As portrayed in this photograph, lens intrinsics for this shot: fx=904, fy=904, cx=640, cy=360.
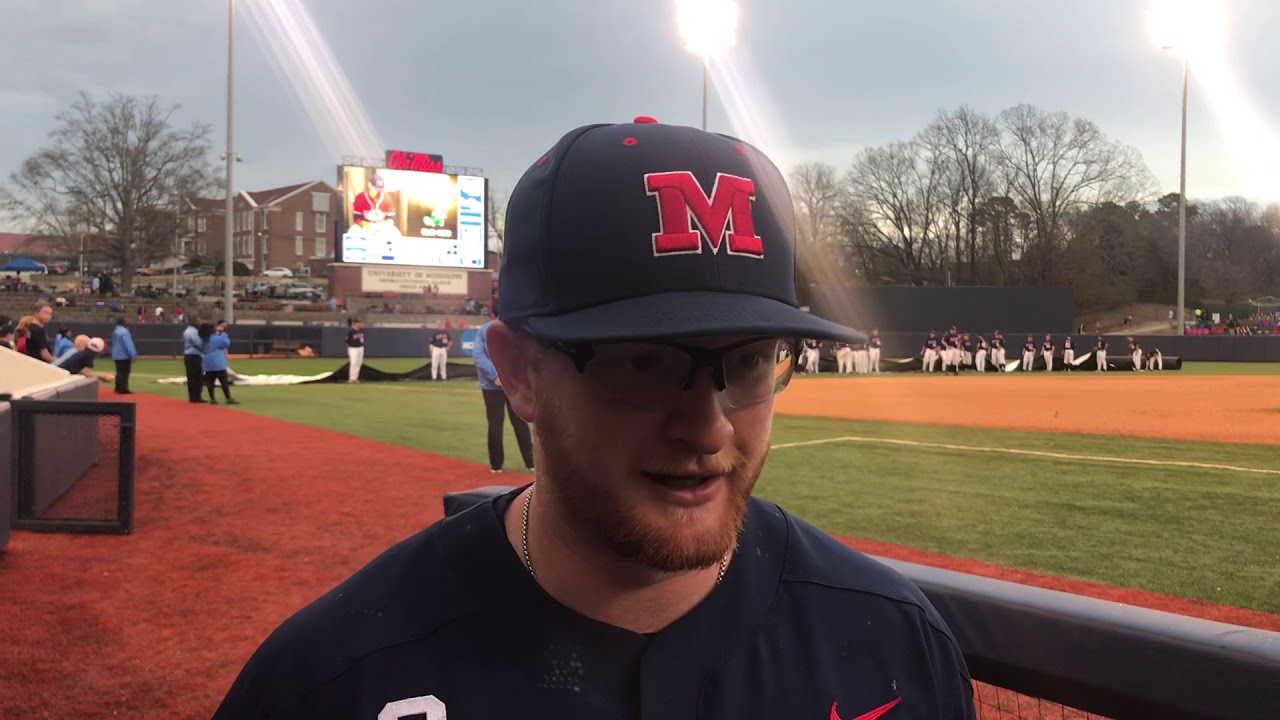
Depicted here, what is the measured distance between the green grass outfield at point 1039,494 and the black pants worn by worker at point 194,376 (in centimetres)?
334

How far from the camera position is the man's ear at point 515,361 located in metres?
1.50

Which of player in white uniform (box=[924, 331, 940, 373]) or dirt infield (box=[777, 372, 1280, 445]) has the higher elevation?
player in white uniform (box=[924, 331, 940, 373])

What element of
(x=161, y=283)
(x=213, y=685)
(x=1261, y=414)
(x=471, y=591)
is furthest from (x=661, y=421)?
(x=161, y=283)

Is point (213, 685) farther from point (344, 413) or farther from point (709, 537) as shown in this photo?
point (344, 413)

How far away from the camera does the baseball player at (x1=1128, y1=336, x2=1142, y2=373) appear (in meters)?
34.3

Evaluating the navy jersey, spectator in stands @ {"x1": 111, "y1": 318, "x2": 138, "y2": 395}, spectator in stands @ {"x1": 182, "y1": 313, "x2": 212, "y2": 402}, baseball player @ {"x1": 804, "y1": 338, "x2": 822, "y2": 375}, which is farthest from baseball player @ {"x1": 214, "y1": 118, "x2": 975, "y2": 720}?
baseball player @ {"x1": 804, "y1": 338, "x2": 822, "y2": 375}

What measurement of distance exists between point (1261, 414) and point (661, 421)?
1925cm

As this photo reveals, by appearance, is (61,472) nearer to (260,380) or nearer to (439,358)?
(260,380)

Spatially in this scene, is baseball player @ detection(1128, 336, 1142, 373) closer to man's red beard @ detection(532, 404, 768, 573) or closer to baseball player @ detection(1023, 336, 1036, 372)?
baseball player @ detection(1023, 336, 1036, 372)

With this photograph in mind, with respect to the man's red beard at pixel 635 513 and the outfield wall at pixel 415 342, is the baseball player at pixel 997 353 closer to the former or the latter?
the outfield wall at pixel 415 342

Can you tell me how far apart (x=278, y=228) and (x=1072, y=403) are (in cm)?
8452

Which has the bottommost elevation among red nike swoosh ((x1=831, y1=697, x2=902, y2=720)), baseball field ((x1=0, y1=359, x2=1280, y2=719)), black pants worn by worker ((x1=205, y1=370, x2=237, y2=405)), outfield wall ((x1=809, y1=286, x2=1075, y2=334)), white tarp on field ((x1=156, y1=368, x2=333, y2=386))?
baseball field ((x1=0, y1=359, x2=1280, y2=719))

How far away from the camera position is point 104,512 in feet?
25.6

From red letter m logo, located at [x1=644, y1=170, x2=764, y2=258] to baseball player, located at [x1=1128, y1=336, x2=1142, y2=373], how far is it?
3681 cm
